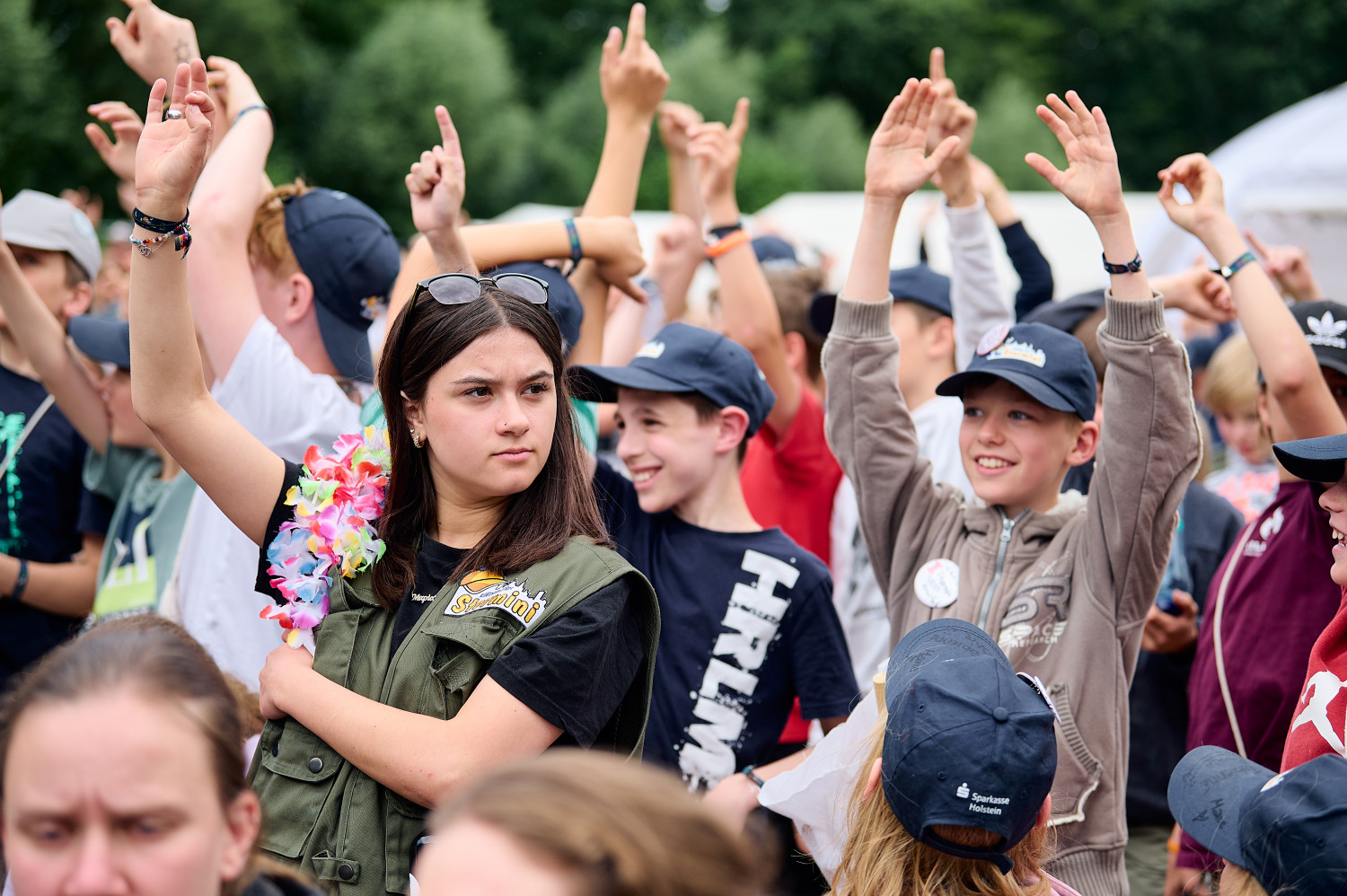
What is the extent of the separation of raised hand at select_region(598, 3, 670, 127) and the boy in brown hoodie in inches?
39.3

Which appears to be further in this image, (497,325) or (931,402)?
(931,402)

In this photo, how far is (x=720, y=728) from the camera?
10.1 ft

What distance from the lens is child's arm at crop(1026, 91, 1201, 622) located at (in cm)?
271

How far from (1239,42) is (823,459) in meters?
51.4

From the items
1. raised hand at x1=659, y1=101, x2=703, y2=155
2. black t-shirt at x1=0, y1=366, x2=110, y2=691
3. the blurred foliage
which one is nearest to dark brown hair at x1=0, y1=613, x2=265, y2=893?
black t-shirt at x1=0, y1=366, x2=110, y2=691

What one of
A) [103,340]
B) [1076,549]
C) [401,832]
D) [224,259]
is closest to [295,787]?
[401,832]

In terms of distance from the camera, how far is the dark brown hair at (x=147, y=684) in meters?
1.61

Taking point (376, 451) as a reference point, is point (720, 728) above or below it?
below

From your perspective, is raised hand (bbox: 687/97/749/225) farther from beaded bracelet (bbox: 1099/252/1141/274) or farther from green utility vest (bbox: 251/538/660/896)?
green utility vest (bbox: 251/538/660/896)

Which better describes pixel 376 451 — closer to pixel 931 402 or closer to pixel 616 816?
pixel 616 816

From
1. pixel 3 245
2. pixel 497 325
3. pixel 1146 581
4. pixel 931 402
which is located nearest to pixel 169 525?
pixel 3 245

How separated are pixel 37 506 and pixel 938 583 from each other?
9.88ft

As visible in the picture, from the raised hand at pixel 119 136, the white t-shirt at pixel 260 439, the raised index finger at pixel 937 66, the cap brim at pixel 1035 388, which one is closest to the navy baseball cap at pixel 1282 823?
the cap brim at pixel 1035 388

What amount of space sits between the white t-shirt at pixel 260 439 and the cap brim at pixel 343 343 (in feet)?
0.91
